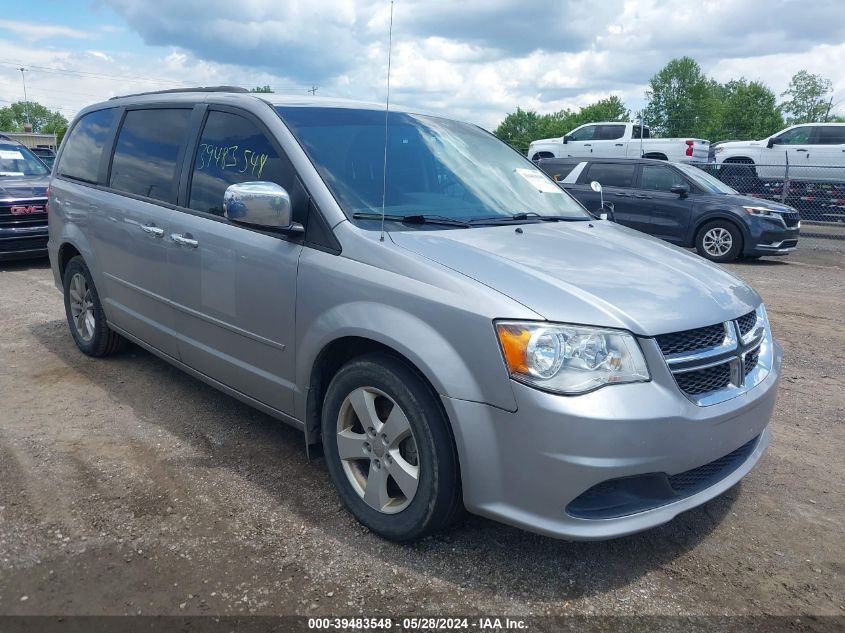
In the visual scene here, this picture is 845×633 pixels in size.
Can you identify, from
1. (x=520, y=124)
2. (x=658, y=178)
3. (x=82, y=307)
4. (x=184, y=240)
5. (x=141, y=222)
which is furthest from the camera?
(x=520, y=124)

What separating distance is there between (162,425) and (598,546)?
2.60m

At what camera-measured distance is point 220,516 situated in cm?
317

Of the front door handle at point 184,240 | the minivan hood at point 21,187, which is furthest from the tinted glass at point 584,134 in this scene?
the front door handle at point 184,240

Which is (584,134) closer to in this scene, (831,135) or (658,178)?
(831,135)

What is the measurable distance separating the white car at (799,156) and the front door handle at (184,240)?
15.9 metres

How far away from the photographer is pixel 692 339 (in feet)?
8.78

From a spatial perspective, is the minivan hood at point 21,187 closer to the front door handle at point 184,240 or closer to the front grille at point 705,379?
the front door handle at point 184,240

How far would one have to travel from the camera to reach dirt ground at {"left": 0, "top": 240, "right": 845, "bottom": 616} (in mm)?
2627

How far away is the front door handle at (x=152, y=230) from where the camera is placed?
4.10 m

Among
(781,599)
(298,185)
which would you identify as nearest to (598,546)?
(781,599)

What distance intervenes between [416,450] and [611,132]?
2151 cm

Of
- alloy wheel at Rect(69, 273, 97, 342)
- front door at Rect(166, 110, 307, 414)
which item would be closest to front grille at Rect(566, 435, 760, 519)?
front door at Rect(166, 110, 307, 414)

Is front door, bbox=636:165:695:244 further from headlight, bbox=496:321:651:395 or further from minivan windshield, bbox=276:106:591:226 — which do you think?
headlight, bbox=496:321:651:395

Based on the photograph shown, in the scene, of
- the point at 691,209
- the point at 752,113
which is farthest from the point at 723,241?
the point at 752,113
